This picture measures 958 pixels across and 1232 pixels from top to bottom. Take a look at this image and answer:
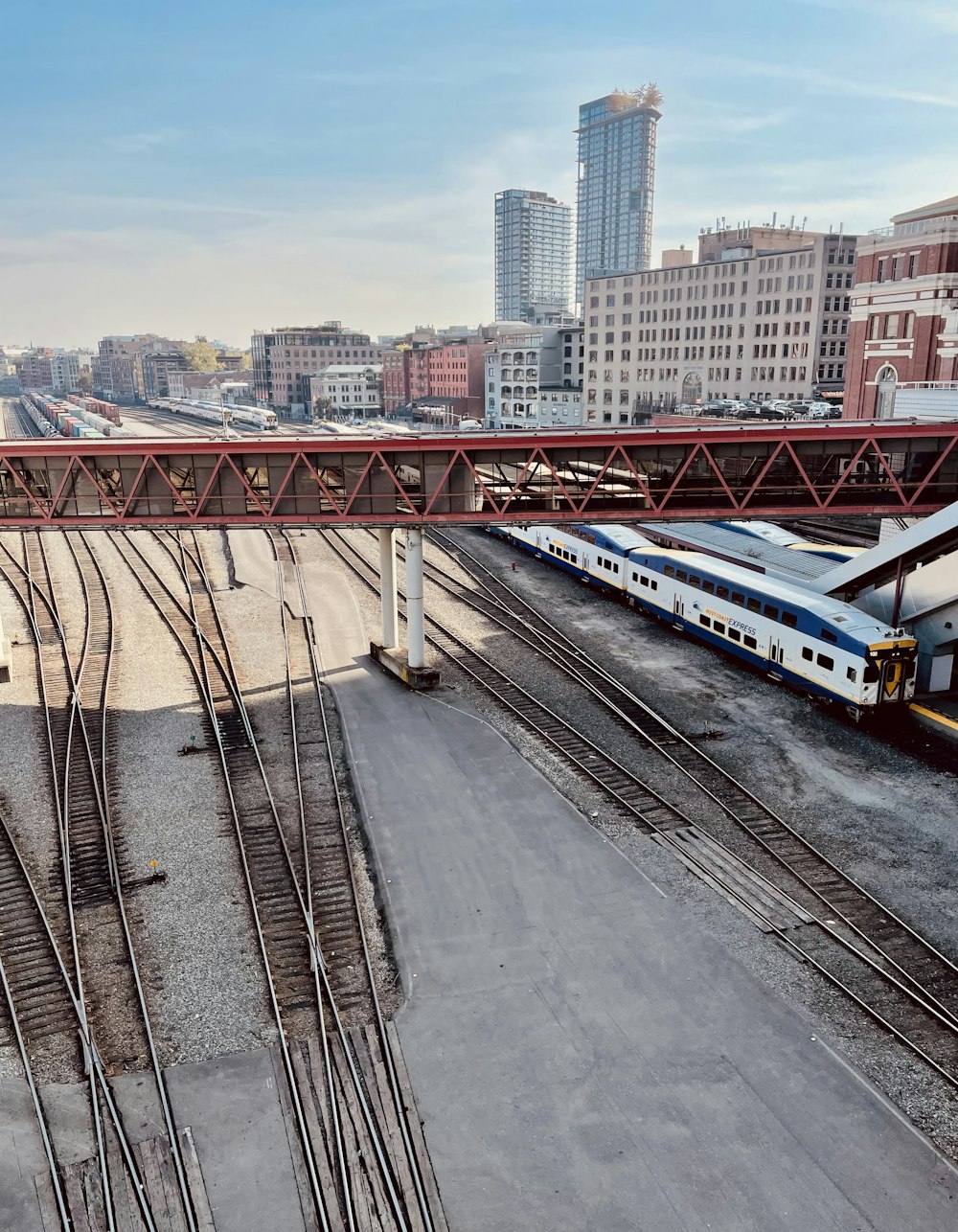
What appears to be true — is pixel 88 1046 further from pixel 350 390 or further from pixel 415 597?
pixel 350 390

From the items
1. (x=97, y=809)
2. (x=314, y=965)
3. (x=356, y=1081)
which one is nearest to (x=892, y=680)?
(x=314, y=965)

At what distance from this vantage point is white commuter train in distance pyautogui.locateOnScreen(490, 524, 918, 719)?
28641mm

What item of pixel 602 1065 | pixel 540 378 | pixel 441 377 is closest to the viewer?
pixel 602 1065

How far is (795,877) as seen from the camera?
21062mm

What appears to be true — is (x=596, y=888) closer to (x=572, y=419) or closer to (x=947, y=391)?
(x=947, y=391)

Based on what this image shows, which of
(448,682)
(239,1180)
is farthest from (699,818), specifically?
(239,1180)

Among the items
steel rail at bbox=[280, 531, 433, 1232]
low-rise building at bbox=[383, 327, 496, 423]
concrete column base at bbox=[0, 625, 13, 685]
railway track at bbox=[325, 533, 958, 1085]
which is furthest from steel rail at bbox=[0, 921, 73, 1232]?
low-rise building at bbox=[383, 327, 496, 423]

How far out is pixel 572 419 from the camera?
123062 millimetres

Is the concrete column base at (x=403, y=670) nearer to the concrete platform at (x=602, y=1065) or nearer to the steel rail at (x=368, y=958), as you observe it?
the steel rail at (x=368, y=958)

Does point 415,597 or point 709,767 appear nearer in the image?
point 709,767

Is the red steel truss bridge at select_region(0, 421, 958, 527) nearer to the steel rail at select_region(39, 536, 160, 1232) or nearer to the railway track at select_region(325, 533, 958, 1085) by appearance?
the steel rail at select_region(39, 536, 160, 1232)

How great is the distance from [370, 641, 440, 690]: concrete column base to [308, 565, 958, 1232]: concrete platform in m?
9.21

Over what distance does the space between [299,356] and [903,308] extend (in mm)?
137730

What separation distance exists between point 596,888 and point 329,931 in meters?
6.11
